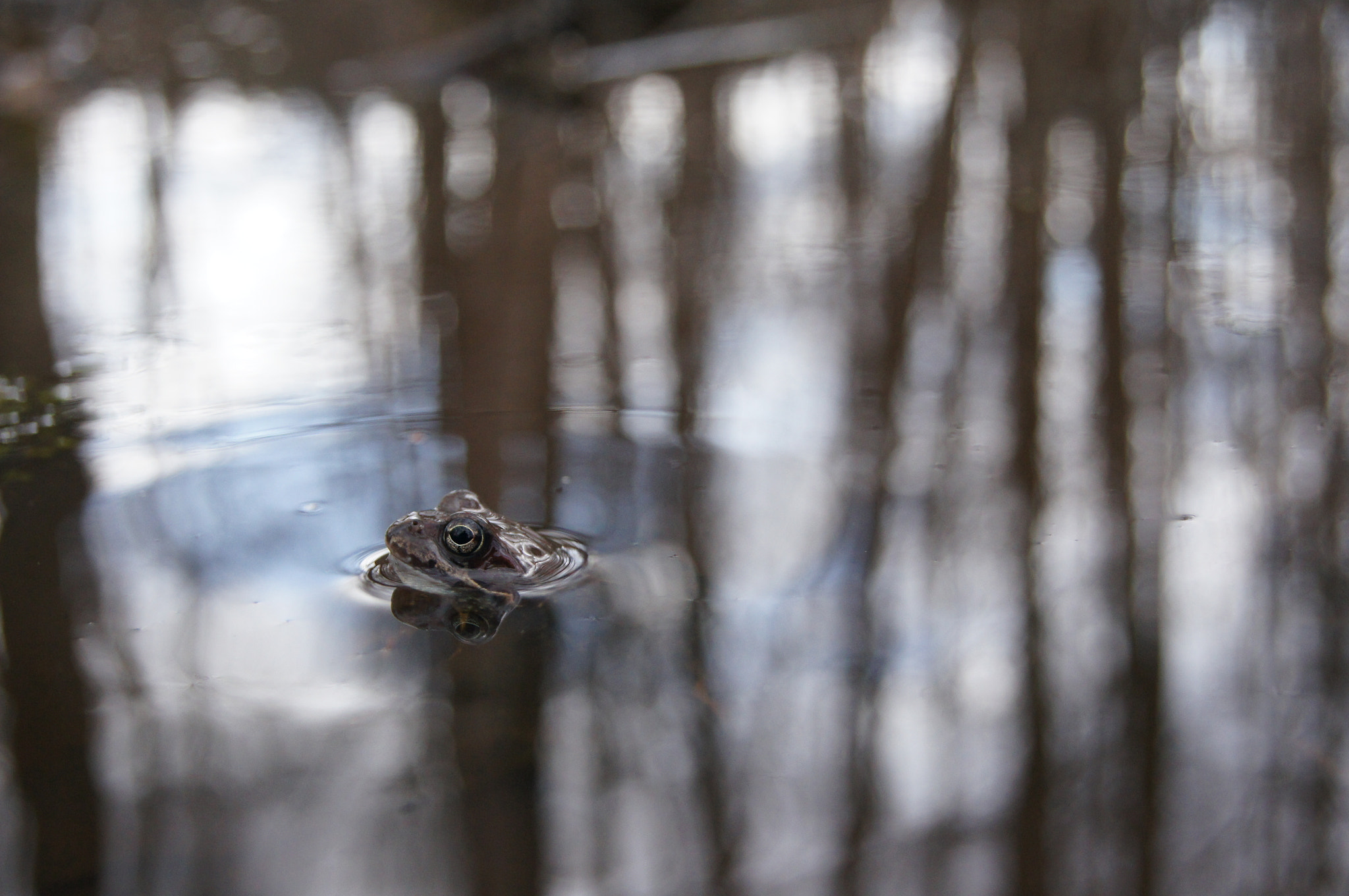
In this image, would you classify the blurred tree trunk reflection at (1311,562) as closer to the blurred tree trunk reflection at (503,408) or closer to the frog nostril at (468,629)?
the blurred tree trunk reflection at (503,408)

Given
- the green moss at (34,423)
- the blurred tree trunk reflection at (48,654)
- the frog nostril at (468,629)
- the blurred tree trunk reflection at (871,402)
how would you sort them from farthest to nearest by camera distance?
the green moss at (34,423), the frog nostril at (468,629), the blurred tree trunk reflection at (871,402), the blurred tree trunk reflection at (48,654)

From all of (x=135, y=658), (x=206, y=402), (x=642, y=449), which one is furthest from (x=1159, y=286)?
(x=135, y=658)

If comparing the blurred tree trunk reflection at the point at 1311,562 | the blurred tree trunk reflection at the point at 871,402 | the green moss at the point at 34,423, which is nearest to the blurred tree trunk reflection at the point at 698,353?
the blurred tree trunk reflection at the point at 871,402

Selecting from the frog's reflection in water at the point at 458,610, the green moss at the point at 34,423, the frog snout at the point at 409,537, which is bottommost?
the frog's reflection in water at the point at 458,610

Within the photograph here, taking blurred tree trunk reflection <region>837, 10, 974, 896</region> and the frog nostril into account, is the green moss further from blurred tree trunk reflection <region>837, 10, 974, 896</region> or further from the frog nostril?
blurred tree trunk reflection <region>837, 10, 974, 896</region>

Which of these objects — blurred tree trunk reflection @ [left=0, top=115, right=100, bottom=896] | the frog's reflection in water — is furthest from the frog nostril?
blurred tree trunk reflection @ [left=0, top=115, right=100, bottom=896]

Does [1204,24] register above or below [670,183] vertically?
above

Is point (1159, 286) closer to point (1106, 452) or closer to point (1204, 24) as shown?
point (1106, 452)
